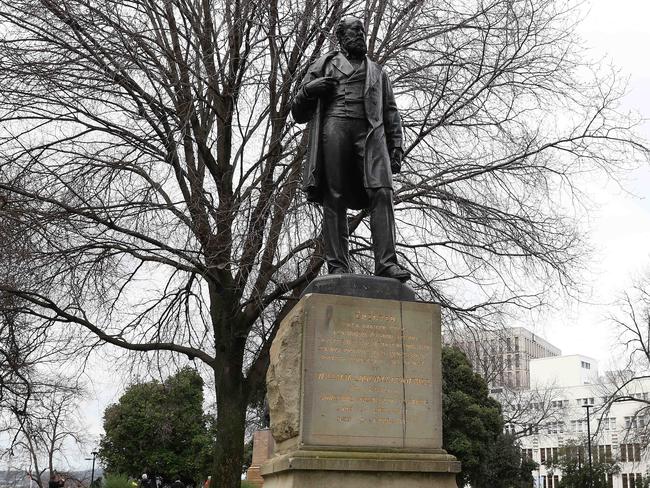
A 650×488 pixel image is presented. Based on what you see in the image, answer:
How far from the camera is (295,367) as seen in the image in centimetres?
664

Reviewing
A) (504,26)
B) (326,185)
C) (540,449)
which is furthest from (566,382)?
(326,185)

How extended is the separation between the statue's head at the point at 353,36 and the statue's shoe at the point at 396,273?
7.26ft

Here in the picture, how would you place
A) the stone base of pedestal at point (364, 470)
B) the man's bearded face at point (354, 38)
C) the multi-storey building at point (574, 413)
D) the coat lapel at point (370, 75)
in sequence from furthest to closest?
1. the multi-storey building at point (574, 413)
2. the man's bearded face at point (354, 38)
3. the coat lapel at point (370, 75)
4. the stone base of pedestal at point (364, 470)

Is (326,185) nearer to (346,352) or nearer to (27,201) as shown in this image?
(346,352)

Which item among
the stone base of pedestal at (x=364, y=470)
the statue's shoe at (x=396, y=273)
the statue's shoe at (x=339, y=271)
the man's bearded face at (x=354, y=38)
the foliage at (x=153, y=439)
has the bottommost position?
the foliage at (x=153, y=439)

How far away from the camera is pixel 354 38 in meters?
7.59

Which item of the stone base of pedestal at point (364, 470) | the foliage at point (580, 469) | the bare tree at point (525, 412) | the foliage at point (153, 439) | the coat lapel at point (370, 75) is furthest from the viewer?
the bare tree at point (525, 412)

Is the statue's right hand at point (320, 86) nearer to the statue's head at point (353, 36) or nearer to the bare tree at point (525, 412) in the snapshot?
the statue's head at point (353, 36)

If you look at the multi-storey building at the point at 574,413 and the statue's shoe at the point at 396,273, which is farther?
the multi-storey building at the point at 574,413

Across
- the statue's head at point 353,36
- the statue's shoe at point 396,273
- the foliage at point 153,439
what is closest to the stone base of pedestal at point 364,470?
the statue's shoe at point 396,273

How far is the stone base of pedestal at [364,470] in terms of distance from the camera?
6.13 meters

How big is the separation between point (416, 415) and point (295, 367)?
114 centimetres

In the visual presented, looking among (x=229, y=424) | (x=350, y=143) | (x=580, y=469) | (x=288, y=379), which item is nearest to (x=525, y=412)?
(x=580, y=469)

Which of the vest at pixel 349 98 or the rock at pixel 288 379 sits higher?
the vest at pixel 349 98
